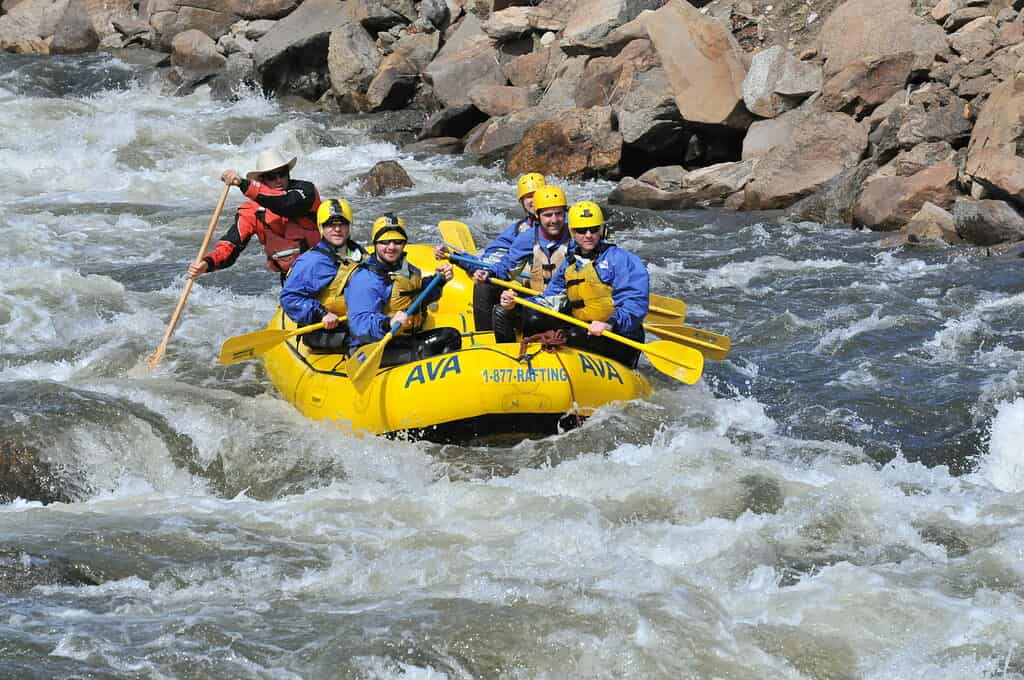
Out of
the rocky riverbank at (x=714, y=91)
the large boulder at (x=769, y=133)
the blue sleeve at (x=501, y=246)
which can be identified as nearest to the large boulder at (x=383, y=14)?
the rocky riverbank at (x=714, y=91)

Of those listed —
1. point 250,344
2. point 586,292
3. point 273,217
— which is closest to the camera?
point 586,292

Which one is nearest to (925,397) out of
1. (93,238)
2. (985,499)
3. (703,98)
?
(985,499)

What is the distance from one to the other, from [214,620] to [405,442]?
8.02 ft

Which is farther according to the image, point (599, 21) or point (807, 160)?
point (599, 21)

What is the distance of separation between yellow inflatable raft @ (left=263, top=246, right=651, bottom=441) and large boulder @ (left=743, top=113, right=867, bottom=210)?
637 centimetres

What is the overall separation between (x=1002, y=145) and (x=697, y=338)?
15.3ft

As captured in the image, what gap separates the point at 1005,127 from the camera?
11836 mm

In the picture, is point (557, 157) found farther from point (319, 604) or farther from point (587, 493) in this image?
point (319, 604)

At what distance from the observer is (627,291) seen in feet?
26.2

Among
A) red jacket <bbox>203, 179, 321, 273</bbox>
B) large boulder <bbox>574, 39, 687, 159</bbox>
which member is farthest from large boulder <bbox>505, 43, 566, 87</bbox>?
red jacket <bbox>203, 179, 321, 273</bbox>

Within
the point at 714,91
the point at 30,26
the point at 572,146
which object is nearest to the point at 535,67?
the point at 572,146

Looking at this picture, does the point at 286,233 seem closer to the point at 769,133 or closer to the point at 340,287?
the point at 340,287

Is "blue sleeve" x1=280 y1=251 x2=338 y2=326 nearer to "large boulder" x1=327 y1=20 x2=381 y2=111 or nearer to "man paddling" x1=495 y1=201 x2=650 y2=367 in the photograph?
"man paddling" x1=495 y1=201 x2=650 y2=367

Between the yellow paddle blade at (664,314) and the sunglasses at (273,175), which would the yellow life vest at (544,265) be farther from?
the sunglasses at (273,175)
